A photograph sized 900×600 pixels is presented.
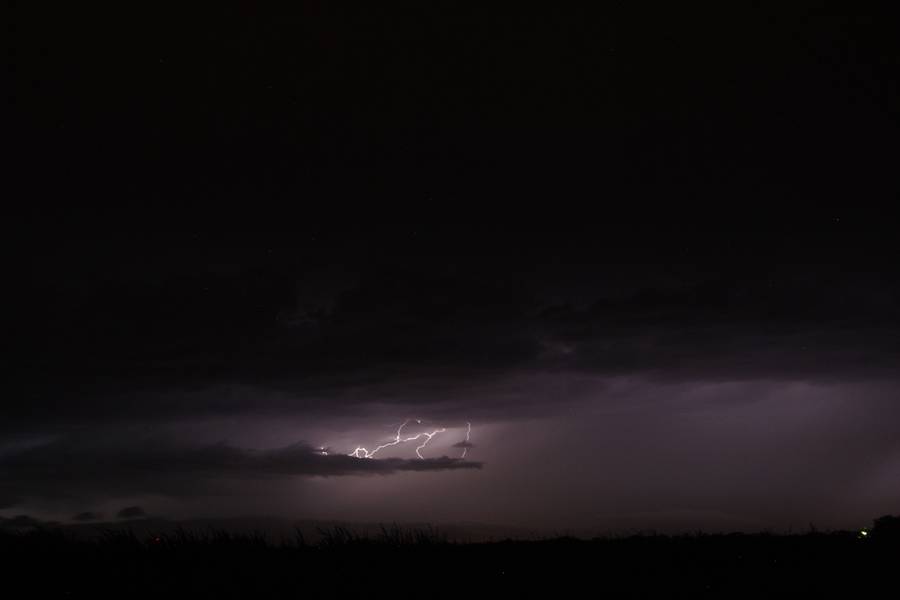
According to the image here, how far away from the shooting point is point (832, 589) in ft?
40.2

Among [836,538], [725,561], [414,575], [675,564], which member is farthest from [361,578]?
[836,538]

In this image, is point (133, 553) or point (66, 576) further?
point (133, 553)

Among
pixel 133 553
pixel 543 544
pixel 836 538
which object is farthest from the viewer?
pixel 836 538

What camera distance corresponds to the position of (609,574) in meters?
12.7

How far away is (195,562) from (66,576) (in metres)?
1.63

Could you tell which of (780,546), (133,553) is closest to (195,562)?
(133,553)

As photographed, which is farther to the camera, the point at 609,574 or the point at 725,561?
the point at 725,561

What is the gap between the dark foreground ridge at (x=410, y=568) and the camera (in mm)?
11289

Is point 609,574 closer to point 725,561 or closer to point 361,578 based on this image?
point 725,561

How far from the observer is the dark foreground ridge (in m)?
11.3

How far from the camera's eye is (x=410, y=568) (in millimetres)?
12141

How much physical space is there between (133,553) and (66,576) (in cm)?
142

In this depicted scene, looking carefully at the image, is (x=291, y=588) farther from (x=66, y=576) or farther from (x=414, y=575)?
(x=66, y=576)

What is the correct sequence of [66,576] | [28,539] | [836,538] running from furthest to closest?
[836,538], [28,539], [66,576]
